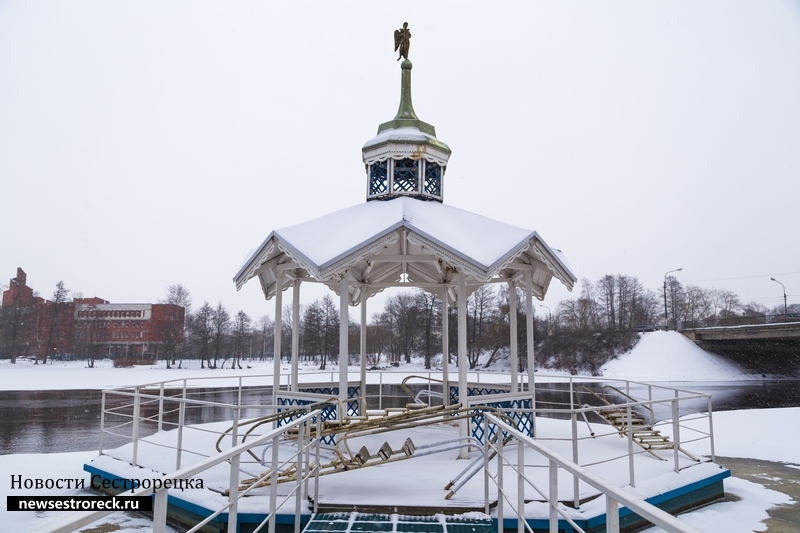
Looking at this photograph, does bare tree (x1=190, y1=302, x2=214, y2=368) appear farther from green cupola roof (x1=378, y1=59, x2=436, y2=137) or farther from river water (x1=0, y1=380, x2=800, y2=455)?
green cupola roof (x1=378, y1=59, x2=436, y2=137)

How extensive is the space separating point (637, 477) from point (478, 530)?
10.7 ft

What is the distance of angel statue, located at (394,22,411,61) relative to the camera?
1236 centimetres

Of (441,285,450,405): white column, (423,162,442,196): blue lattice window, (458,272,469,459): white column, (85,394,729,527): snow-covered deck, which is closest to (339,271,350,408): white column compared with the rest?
(85,394,729,527): snow-covered deck

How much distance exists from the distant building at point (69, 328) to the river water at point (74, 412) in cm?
3137

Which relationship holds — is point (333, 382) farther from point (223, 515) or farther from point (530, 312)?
point (223, 515)

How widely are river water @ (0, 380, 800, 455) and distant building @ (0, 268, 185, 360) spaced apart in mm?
31369

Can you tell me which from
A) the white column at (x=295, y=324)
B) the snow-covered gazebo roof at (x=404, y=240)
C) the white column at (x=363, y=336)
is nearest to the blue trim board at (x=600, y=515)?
the white column at (x=295, y=324)

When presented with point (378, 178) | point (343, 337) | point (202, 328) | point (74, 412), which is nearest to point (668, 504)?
point (343, 337)

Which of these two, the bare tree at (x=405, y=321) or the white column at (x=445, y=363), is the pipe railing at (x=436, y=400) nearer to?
the white column at (x=445, y=363)

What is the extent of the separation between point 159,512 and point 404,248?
9.23 m

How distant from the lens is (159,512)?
201cm

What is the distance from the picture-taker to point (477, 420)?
8.48 m

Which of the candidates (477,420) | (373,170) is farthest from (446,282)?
(477,420)

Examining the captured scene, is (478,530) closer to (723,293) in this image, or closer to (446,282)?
(446,282)
